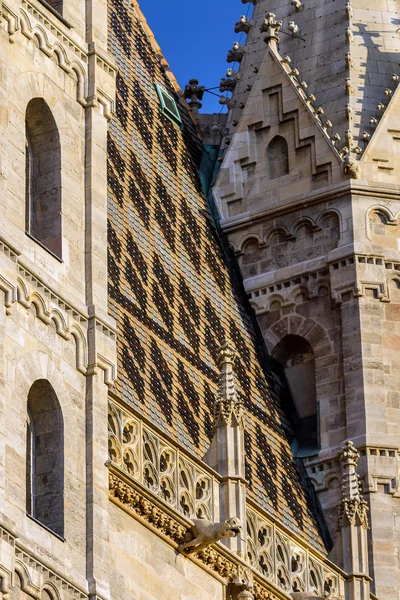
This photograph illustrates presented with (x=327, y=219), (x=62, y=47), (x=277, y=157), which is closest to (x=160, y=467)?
(x=62, y=47)

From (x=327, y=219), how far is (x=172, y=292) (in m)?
3.68

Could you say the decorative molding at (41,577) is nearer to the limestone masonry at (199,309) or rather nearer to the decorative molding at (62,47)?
the limestone masonry at (199,309)

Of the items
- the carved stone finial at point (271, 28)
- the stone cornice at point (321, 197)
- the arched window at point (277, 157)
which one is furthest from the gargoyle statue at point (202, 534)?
the carved stone finial at point (271, 28)

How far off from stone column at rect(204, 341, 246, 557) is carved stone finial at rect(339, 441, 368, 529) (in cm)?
313

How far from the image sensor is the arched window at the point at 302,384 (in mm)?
35406

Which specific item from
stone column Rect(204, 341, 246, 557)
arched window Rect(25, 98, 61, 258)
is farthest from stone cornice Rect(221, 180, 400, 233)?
arched window Rect(25, 98, 61, 258)

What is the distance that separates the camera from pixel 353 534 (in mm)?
32156

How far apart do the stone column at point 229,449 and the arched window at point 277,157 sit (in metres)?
8.08

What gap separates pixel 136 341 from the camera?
3100 cm

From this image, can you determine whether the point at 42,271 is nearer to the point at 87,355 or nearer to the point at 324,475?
the point at 87,355

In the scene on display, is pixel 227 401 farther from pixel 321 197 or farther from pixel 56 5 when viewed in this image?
pixel 321 197

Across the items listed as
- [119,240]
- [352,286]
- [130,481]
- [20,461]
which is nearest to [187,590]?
[130,481]

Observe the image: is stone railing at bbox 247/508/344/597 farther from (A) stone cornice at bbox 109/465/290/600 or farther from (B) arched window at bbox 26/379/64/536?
(B) arched window at bbox 26/379/64/536

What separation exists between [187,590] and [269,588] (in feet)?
7.06
